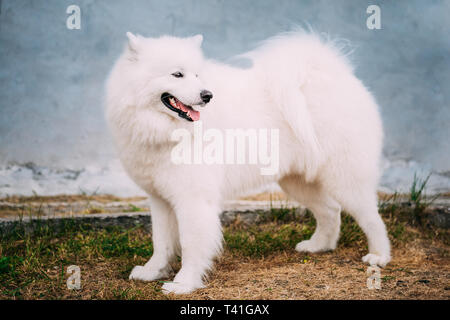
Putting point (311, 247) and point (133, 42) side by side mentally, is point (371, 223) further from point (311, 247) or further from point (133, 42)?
point (133, 42)

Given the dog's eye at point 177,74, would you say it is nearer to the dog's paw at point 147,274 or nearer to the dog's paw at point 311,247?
the dog's paw at point 147,274

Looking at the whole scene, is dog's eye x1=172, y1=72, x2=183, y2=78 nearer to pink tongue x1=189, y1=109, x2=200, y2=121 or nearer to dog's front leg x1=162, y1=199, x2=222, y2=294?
pink tongue x1=189, y1=109, x2=200, y2=121

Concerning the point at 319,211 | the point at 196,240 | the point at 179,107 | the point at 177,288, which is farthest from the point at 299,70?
the point at 177,288

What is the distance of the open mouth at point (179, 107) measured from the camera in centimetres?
261

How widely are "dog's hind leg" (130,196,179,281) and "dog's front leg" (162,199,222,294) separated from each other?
0.88 ft

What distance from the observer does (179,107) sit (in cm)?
263

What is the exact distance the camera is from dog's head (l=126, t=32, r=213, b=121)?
8.41 ft

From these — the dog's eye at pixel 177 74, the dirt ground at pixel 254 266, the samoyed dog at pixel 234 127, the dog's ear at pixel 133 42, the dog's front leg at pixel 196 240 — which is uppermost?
the dog's ear at pixel 133 42

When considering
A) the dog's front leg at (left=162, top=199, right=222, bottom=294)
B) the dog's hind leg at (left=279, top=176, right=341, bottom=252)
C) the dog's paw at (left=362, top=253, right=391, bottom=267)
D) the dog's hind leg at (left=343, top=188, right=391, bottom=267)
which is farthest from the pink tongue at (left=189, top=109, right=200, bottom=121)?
the dog's paw at (left=362, top=253, right=391, bottom=267)

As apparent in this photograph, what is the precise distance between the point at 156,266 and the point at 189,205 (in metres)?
0.63

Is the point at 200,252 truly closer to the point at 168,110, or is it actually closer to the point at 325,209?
the point at 168,110

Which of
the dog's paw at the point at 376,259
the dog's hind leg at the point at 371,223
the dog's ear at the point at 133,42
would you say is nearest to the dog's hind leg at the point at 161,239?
the dog's ear at the point at 133,42
